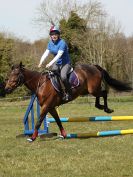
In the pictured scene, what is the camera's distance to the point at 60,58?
11547mm

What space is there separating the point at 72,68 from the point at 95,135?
1.89 m

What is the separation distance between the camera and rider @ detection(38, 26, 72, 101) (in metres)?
11.2

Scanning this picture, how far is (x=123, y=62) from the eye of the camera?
49.6 meters

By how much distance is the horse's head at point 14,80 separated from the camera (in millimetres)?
11367

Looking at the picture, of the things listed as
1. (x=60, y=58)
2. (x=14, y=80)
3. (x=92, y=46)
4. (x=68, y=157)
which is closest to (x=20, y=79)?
(x=14, y=80)

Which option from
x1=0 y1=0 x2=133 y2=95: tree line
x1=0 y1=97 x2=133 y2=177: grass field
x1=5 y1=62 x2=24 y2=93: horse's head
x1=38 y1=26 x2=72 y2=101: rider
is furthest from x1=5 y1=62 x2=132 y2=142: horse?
x1=0 y1=0 x2=133 y2=95: tree line

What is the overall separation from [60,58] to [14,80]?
4.40 feet

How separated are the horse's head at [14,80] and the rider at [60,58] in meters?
0.57

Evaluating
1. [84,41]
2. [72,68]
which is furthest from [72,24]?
[72,68]

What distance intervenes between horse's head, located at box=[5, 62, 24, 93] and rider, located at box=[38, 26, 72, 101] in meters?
0.57

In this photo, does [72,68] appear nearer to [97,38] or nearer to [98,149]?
[98,149]

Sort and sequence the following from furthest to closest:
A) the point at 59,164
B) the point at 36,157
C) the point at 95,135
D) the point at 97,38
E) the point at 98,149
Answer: the point at 97,38 < the point at 95,135 < the point at 98,149 < the point at 36,157 < the point at 59,164

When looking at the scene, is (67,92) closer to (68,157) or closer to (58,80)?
(58,80)

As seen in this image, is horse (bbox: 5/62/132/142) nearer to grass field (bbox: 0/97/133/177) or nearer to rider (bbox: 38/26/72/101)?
rider (bbox: 38/26/72/101)
